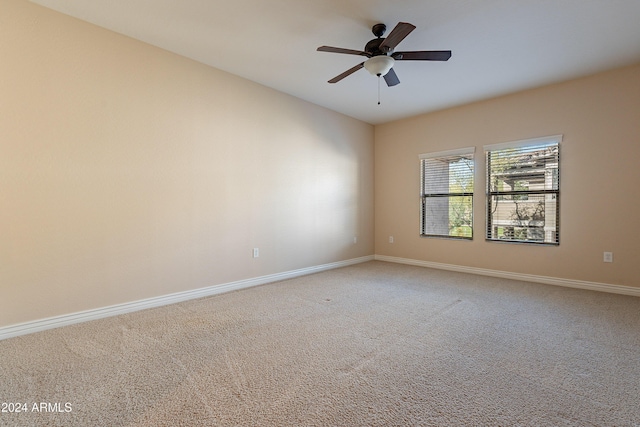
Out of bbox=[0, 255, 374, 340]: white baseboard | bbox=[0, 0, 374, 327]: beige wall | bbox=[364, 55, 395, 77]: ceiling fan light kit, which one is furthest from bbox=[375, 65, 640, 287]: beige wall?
bbox=[0, 255, 374, 340]: white baseboard

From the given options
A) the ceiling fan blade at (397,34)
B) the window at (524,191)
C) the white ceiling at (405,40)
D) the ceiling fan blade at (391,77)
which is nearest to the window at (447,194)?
the window at (524,191)

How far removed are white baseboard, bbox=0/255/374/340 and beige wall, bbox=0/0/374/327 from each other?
0.18ft

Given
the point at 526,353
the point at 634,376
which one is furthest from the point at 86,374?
the point at 634,376

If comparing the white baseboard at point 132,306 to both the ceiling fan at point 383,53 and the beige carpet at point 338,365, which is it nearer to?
the beige carpet at point 338,365

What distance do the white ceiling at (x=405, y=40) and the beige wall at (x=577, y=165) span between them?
337mm

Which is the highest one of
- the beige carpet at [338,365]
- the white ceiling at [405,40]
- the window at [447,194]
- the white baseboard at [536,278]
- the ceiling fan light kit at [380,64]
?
the white ceiling at [405,40]

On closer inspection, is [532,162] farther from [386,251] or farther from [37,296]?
[37,296]

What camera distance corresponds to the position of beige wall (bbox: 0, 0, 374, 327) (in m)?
2.31

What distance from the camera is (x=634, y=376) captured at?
5.71 feet

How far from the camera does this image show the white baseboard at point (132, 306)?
231 centimetres

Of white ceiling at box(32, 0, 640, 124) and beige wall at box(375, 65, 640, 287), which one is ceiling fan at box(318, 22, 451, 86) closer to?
white ceiling at box(32, 0, 640, 124)

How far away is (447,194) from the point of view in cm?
Result: 484

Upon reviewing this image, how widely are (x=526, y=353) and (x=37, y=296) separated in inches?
150

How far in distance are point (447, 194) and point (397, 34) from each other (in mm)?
3218
